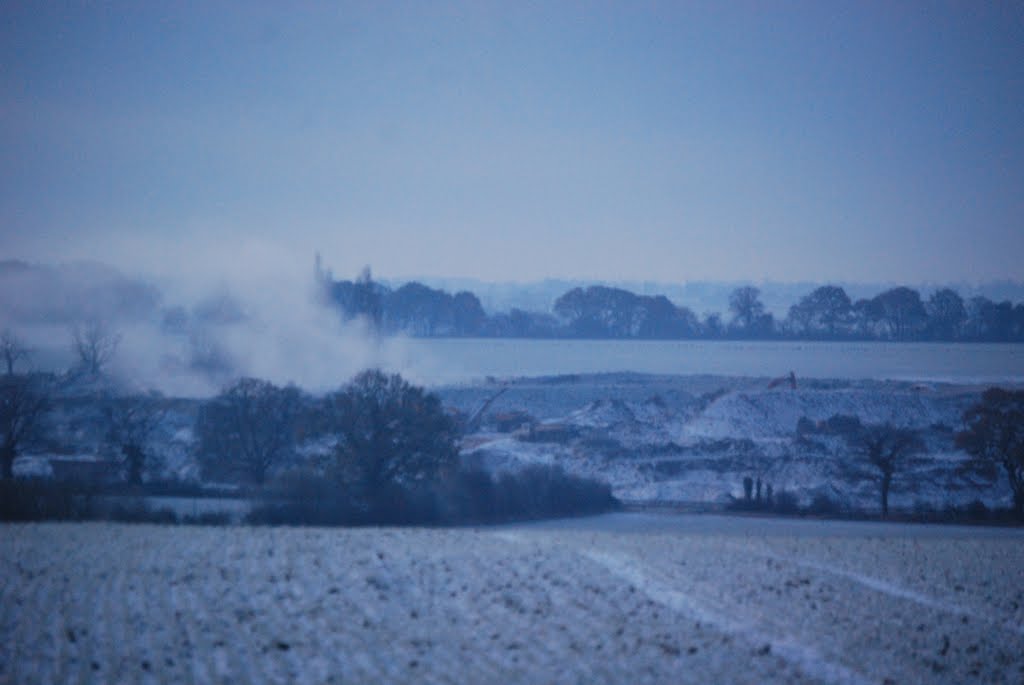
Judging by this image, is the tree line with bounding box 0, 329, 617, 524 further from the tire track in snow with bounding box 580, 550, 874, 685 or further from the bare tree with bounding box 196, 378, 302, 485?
the tire track in snow with bounding box 580, 550, 874, 685

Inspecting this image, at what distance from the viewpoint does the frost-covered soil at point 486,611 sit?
28.0ft

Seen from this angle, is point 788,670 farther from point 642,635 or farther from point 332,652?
point 332,652

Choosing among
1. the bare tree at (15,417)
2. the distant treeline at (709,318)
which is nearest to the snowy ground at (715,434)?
the bare tree at (15,417)

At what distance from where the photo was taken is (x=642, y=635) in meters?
9.59

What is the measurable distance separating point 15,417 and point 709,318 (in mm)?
70349

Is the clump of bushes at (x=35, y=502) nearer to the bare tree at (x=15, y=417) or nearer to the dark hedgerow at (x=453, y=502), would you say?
the dark hedgerow at (x=453, y=502)

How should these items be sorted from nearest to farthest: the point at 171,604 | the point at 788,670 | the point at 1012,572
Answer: the point at 788,670 → the point at 171,604 → the point at 1012,572

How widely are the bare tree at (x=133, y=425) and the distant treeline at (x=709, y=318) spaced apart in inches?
1301

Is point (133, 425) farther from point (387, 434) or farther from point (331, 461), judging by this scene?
point (387, 434)

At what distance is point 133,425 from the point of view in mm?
32156

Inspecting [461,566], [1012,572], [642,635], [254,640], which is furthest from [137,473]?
[1012,572]

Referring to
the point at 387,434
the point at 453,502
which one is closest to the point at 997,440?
the point at 453,502

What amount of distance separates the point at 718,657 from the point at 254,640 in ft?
16.1

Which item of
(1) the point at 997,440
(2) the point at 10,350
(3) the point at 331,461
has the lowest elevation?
(3) the point at 331,461
